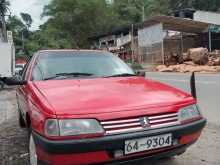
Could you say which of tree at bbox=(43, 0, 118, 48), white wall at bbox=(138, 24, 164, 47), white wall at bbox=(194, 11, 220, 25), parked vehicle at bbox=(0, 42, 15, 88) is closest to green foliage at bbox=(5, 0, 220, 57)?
tree at bbox=(43, 0, 118, 48)

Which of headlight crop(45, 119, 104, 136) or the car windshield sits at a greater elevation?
the car windshield

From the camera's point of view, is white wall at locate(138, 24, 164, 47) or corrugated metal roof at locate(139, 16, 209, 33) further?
white wall at locate(138, 24, 164, 47)

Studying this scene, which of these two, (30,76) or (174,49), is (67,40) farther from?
(30,76)

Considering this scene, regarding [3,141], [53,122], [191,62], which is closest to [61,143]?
[53,122]

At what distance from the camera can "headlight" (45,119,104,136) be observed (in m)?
3.66

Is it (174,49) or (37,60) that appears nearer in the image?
(37,60)

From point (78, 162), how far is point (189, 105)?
1383 millimetres

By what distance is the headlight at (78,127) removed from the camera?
3.66 m

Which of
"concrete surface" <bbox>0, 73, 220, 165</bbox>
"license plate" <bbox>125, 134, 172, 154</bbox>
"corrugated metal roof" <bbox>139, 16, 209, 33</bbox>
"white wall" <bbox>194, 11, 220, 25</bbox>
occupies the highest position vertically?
"white wall" <bbox>194, 11, 220, 25</bbox>

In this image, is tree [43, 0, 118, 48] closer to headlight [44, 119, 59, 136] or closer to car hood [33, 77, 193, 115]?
car hood [33, 77, 193, 115]

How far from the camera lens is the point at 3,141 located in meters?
6.89

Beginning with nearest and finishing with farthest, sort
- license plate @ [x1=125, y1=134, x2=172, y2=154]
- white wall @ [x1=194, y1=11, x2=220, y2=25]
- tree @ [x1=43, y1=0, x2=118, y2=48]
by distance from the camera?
license plate @ [x1=125, y1=134, x2=172, y2=154], white wall @ [x1=194, y1=11, x2=220, y2=25], tree @ [x1=43, y1=0, x2=118, y2=48]

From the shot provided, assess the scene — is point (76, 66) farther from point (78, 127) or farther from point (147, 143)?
point (147, 143)

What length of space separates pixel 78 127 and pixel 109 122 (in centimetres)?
30
